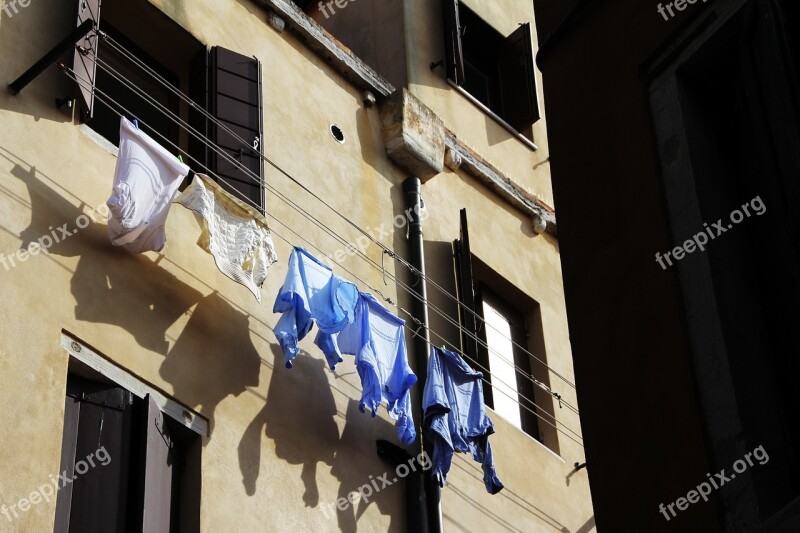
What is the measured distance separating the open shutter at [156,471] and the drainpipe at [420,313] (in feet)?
7.41

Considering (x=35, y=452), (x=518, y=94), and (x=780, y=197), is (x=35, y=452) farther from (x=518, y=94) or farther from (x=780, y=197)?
(x=518, y=94)

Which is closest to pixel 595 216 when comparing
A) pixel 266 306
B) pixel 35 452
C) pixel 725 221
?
pixel 725 221

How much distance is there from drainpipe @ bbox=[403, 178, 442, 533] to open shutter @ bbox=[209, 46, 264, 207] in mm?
1796

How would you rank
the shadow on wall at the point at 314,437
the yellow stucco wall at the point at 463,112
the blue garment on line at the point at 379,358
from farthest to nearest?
the yellow stucco wall at the point at 463,112 < the blue garment on line at the point at 379,358 < the shadow on wall at the point at 314,437

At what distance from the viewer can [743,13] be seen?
595 cm

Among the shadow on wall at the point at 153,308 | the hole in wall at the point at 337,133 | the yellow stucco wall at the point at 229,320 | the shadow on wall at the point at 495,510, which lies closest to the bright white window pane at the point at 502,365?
the yellow stucco wall at the point at 229,320

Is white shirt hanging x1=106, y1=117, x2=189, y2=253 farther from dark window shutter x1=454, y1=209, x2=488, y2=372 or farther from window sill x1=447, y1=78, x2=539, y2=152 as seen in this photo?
window sill x1=447, y1=78, x2=539, y2=152

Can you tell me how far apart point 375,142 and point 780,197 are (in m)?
7.35

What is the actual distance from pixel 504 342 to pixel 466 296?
1054 mm

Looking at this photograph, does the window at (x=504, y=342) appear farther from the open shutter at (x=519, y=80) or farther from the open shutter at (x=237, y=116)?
the open shutter at (x=237, y=116)

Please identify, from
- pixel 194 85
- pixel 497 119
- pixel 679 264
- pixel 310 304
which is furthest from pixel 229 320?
pixel 497 119

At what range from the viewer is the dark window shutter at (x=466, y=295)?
1216 centimetres

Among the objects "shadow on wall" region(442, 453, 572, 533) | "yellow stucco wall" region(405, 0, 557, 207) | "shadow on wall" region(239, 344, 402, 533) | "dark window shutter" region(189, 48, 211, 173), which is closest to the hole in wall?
"dark window shutter" region(189, 48, 211, 173)

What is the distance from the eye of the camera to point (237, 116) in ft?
36.2
